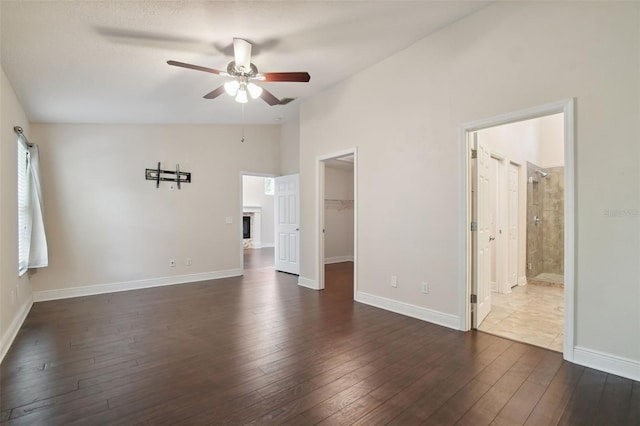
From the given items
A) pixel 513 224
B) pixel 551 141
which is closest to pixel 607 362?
pixel 513 224

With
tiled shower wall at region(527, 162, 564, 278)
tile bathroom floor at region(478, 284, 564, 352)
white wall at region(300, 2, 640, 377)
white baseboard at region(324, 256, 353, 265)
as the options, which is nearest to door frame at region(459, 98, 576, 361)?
white wall at region(300, 2, 640, 377)

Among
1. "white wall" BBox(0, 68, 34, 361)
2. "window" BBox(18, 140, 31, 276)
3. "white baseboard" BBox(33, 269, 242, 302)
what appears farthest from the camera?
"white baseboard" BBox(33, 269, 242, 302)

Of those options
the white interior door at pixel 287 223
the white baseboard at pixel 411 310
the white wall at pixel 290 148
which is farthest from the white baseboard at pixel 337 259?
the white baseboard at pixel 411 310

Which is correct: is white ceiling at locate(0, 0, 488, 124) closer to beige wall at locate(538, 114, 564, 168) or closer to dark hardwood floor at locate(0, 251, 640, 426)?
dark hardwood floor at locate(0, 251, 640, 426)

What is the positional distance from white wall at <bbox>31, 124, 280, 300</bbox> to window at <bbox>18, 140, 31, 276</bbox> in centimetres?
57

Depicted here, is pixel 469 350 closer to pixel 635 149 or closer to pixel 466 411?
pixel 466 411

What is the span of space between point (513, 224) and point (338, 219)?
13.3 ft

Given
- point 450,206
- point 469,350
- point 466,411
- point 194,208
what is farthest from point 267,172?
point 466,411

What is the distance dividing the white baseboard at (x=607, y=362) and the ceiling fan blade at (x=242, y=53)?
377 cm

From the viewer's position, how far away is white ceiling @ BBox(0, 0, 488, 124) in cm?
230

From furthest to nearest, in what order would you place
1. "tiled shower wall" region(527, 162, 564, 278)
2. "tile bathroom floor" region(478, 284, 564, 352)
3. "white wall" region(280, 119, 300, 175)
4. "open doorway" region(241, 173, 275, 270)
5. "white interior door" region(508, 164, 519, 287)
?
"open doorway" region(241, 173, 275, 270)
"white wall" region(280, 119, 300, 175)
"tiled shower wall" region(527, 162, 564, 278)
"white interior door" region(508, 164, 519, 287)
"tile bathroom floor" region(478, 284, 564, 352)

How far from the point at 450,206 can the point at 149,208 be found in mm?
4700

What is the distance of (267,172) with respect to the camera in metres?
6.34

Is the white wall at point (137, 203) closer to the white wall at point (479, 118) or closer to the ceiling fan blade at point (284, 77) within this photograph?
the white wall at point (479, 118)
